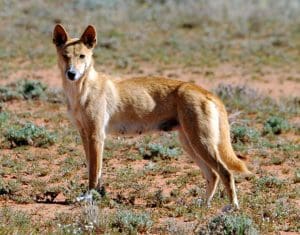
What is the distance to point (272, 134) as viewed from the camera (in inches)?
488

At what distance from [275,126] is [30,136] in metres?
4.15

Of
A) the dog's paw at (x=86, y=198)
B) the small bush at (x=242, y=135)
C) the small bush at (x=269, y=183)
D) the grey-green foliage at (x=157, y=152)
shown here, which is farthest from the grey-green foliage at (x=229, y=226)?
the small bush at (x=242, y=135)

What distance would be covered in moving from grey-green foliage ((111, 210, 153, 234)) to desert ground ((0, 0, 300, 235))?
0.04ft

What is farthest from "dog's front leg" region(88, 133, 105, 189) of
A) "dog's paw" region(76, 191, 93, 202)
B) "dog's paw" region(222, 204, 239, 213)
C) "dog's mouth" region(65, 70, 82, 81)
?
"dog's paw" region(222, 204, 239, 213)

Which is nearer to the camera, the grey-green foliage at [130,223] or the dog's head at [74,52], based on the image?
the grey-green foliage at [130,223]

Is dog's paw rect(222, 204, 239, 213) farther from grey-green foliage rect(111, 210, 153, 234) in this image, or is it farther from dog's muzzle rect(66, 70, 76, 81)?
dog's muzzle rect(66, 70, 76, 81)

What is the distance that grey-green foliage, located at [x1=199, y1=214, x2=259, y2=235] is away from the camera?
6867 millimetres

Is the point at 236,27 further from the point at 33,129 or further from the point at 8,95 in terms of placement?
the point at 33,129

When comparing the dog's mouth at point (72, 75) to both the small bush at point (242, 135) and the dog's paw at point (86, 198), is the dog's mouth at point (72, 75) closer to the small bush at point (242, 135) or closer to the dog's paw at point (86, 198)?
the dog's paw at point (86, 198)

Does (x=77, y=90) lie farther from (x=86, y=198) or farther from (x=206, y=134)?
(x=206, y=134)

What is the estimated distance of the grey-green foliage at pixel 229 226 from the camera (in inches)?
270

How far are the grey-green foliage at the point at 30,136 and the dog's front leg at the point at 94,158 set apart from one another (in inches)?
109

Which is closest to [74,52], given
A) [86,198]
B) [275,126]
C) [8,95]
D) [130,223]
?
[86,198]

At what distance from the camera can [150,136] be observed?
11.8 metres
